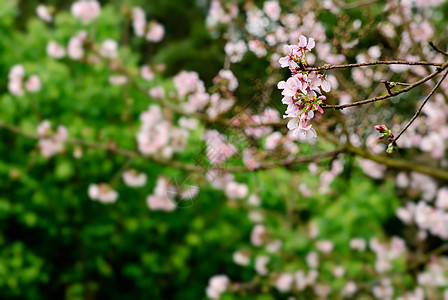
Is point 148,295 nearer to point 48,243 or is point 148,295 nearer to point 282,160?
point 48,243

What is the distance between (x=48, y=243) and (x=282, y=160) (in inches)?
136

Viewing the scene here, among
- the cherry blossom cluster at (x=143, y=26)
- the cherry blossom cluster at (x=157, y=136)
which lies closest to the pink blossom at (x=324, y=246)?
the cherry blossom cluster at (x=157, y=136)

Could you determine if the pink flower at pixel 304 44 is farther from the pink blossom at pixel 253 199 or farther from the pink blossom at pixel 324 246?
the pink blossom at pixel 324 246

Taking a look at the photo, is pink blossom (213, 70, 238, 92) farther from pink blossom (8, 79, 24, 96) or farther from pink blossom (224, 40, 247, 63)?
pink blossom (8, 79, 24, 96)

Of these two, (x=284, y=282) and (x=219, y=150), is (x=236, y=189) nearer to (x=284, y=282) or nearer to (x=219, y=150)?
(x=284, y=282)

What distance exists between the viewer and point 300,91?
931 mm

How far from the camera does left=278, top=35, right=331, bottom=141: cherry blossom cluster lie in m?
0.92

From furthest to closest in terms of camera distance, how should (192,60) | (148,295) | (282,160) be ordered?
(192,60)
(148,295)
(282,160)

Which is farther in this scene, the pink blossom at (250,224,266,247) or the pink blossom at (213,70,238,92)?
the pink blossom at (250,224,266,247)

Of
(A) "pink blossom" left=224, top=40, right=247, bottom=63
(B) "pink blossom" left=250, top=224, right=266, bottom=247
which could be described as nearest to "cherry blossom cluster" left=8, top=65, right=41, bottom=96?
(A) "pink blossom" left=224, top=40, right=247, bottom=63

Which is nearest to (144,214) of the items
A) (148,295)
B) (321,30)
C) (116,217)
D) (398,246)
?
(116,217)

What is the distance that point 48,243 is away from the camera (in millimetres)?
5035

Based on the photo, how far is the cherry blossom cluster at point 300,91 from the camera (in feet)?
3.02

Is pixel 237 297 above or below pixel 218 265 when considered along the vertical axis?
below
